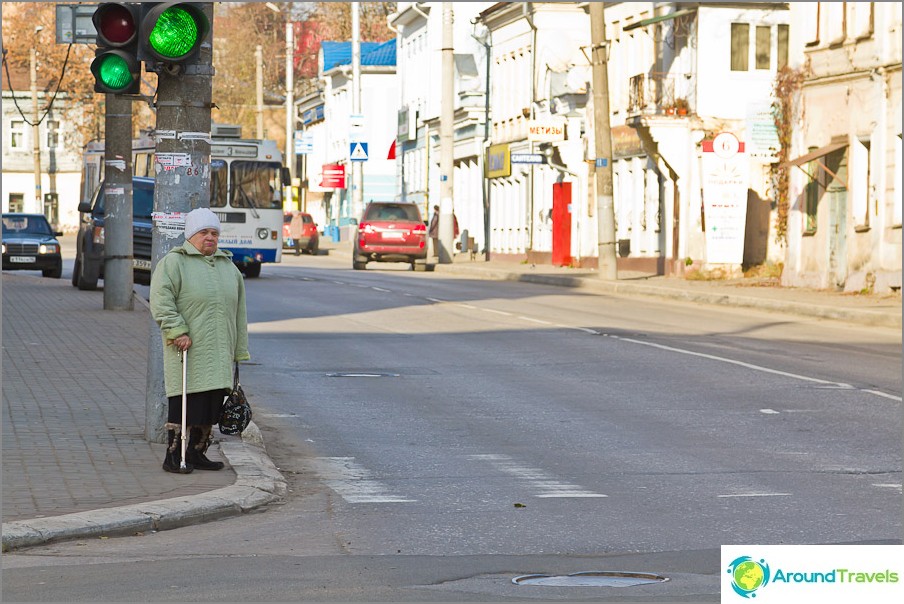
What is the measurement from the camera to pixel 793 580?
5129mm

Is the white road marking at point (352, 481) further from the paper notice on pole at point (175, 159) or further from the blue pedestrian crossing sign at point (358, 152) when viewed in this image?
the blue pedestrian crossing sign at point (358, 152)

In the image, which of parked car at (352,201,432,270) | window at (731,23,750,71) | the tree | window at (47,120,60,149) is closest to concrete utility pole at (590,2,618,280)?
window at (731,23,750,71)

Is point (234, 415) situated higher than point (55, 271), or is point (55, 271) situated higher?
point (234, 415)

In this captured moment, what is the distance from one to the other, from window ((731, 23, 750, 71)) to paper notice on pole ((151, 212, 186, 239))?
3301 cm

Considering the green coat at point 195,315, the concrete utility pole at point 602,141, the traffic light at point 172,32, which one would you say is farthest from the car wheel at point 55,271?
the green coat at point 195,315

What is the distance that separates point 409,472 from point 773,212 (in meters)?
32.3

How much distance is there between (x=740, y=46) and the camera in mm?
42875

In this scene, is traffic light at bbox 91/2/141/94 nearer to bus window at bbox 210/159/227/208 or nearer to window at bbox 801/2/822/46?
window at bbox 801/2/822/46

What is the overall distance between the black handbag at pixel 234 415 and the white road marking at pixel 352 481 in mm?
625

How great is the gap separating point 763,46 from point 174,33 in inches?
1341

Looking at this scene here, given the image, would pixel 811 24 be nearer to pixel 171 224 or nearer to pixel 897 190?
pixel 897 190

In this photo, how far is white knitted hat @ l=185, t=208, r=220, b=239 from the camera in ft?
A: 34.2

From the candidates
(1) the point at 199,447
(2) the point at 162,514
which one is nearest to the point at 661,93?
(1) the point at 199,447

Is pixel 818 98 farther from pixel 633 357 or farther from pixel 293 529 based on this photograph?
pixel 293 529
